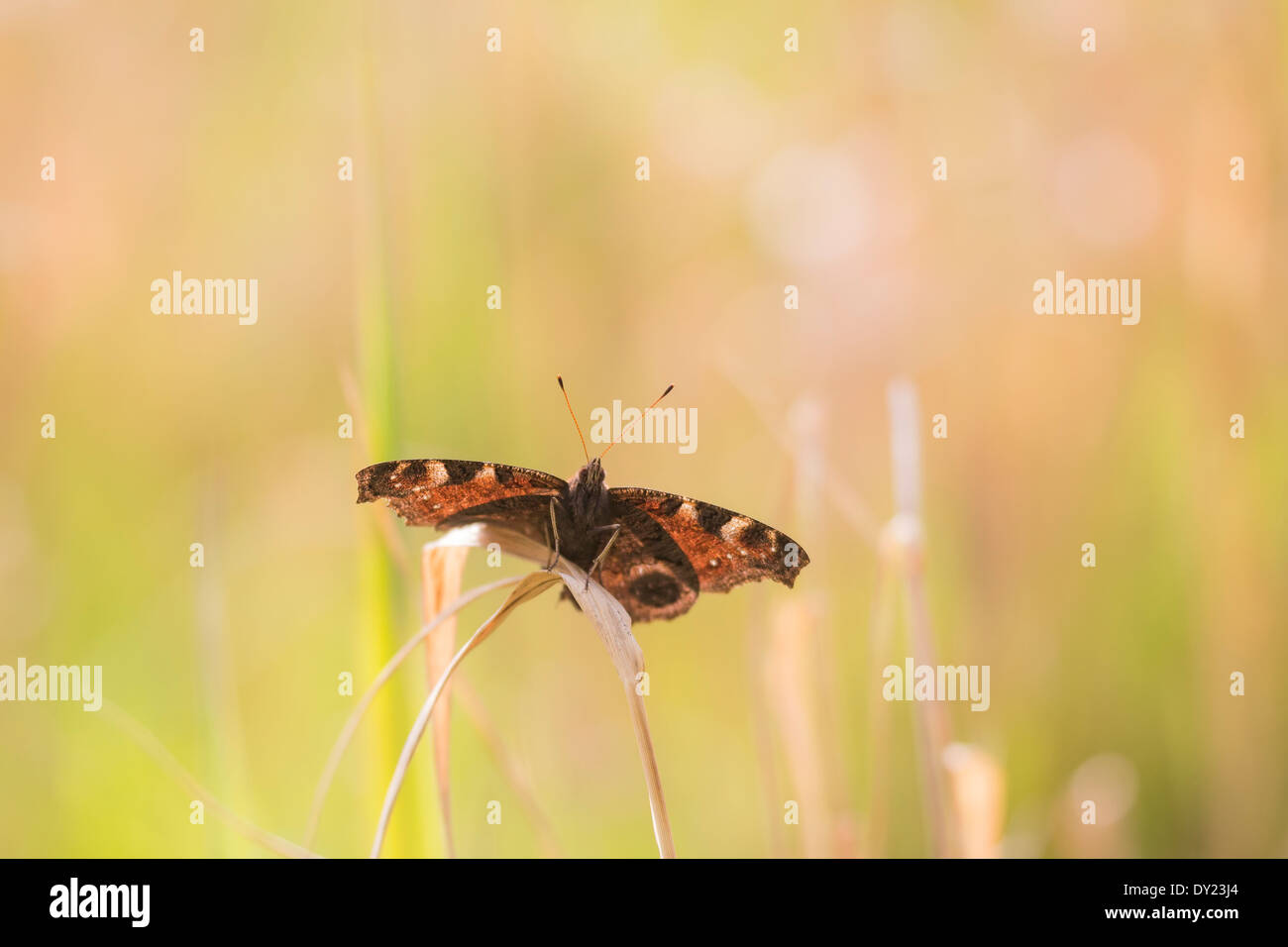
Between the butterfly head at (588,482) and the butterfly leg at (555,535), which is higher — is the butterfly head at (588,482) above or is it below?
above

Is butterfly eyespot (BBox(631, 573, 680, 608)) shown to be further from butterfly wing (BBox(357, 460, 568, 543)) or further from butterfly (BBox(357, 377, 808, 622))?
butterfly wing (BBox(357, 460, 568, 543))

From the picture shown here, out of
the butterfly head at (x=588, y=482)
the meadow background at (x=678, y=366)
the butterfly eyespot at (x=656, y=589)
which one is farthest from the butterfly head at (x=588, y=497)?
the meadow background at (x=678, y=366)

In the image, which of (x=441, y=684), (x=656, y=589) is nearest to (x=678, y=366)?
(x=656, y=589)

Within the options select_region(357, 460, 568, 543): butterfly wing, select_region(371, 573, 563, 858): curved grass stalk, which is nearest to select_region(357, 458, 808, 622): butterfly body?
select_region(357, 460, 568, 543): butterfly wing

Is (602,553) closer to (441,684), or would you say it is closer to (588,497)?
(588,497)

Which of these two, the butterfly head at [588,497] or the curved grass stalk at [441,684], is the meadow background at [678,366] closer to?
the butterfly head at [588,497]

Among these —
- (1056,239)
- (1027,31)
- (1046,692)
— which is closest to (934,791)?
(1046,692)

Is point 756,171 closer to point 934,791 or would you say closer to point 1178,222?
point 1178,222
